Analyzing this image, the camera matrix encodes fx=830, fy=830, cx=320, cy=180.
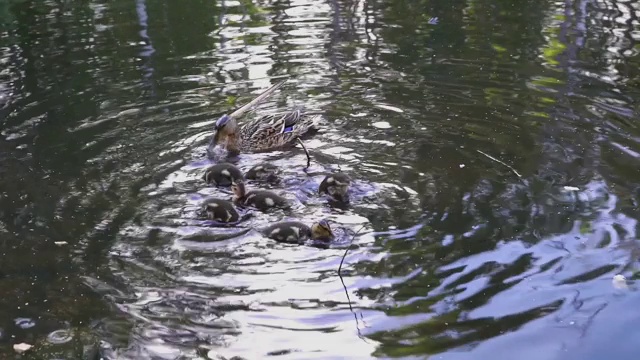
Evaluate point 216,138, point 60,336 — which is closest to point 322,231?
point 60,336

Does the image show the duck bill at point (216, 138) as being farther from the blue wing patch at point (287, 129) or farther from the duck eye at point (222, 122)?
the blue wing patch at point (287, 129)

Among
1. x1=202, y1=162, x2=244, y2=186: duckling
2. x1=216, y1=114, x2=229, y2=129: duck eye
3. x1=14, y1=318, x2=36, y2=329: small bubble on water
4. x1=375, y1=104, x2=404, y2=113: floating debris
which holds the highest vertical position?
x1=14, y1=318, x2=36, y2=329: small bubble on water

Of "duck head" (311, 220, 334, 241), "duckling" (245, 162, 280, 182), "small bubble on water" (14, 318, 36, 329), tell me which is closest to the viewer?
"small bubble on water" (14, 318, 36, 329)

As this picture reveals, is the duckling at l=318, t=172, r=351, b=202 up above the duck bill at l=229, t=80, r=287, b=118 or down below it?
above

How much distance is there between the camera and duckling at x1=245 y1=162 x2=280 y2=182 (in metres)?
6.49

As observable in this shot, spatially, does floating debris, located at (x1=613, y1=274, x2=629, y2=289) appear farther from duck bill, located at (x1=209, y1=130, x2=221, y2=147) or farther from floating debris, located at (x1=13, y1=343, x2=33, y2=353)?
duck bill, located at (x1=209, y1=130, x2=221, y2=147)

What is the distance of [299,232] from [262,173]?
4.47 ft

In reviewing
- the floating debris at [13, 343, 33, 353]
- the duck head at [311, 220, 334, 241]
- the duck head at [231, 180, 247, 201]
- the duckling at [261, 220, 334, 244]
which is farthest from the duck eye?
the floating debris at [13, 343, 33, 353]

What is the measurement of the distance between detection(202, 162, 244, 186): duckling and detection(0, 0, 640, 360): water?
0.52 ft

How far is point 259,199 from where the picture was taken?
19.2 feet

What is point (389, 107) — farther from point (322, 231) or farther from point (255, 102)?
point (322, 231)

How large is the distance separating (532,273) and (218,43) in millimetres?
7486

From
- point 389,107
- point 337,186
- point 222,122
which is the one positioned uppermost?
point 337,186

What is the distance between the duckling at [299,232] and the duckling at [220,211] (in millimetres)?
404
